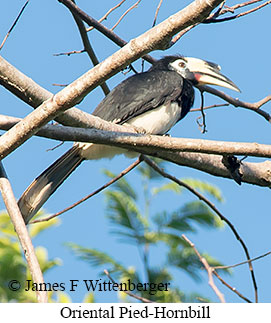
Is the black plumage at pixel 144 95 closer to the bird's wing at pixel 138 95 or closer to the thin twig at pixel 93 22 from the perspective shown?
the bird's wing at pixel 138 95

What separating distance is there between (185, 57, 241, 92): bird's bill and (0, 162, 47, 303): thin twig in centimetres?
237

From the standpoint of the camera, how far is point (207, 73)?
19.0 feet

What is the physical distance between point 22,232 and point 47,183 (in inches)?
51.8

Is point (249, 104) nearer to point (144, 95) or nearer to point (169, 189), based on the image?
point (144, 95)

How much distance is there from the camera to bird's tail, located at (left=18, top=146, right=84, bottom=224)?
A: 4.42 m

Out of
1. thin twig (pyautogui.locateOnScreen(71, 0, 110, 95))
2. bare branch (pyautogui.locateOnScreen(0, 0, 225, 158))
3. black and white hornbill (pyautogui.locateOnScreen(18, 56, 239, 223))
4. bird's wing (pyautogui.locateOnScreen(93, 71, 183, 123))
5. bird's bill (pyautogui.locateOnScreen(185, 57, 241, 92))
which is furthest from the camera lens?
bird's bill (pyautogui.locateOnScreen(185, 57, 241, 92))

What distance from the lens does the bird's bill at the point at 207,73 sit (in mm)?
5422

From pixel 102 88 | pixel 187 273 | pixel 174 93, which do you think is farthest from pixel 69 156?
pixel 187 273

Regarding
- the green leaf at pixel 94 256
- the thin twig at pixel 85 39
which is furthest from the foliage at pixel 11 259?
the thin twig at pixel 85 39

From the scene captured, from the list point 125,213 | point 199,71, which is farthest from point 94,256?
point 199,71

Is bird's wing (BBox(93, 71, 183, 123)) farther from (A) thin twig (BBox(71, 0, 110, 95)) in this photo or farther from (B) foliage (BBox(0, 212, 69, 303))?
(B) foliage (BBox(0, 212, 69, 303))

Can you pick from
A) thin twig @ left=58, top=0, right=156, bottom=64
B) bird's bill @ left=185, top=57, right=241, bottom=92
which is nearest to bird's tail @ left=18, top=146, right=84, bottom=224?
thin twig @ left=58, top=0, right=156, bottom=64

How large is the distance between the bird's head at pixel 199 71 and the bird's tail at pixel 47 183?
139 centimetres
